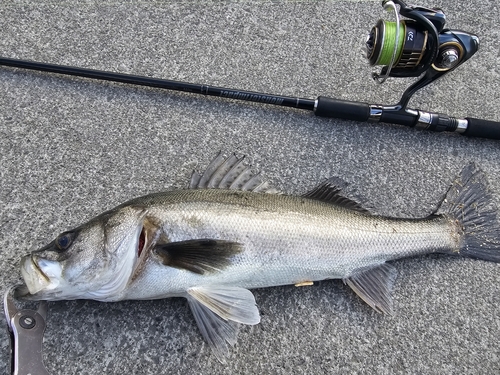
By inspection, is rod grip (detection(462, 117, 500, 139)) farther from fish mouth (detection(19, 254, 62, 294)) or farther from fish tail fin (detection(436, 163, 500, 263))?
fish mouth (detection(19, 254, 62, 294))

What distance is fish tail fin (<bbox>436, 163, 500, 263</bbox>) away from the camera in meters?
1.79

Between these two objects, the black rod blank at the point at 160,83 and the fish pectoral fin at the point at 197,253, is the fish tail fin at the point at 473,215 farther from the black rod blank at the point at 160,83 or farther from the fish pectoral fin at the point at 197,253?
the fish pectoral fin at the point at 197,253

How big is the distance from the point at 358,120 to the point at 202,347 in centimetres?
129

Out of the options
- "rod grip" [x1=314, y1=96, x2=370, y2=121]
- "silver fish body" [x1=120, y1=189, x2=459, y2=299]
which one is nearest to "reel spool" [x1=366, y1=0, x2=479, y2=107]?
"rod grip" [x1=314, y1=96, x2=370, y2=121]

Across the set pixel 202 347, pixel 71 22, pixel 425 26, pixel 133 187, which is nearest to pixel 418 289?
pixel 202 347

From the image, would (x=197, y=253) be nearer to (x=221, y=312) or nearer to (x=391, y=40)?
(x=221, y=312)

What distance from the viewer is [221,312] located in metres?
1.54

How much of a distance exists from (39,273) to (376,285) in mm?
1265

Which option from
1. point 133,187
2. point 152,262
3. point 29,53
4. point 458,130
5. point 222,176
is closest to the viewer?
point 152,262

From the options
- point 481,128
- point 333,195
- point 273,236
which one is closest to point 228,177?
point 273,236

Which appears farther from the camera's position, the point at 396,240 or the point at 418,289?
the point at 418,289

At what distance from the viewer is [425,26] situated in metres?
1.73

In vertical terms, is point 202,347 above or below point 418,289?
below

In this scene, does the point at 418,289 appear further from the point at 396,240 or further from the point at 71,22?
the point at 71,22
